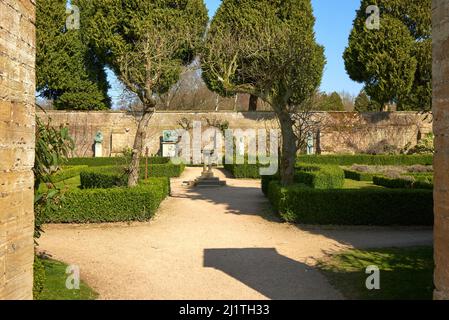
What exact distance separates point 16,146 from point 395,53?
2861 centimetres

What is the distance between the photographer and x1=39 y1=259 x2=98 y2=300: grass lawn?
17.8 ft

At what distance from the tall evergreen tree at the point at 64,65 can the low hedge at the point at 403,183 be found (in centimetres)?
2161

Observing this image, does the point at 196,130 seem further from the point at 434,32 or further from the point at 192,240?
the point at 434,32

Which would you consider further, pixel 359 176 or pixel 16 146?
pixel 359 176

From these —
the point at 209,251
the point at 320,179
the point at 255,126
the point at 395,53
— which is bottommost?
the point at 209,251

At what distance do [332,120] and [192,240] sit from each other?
Result: 76.0 ft

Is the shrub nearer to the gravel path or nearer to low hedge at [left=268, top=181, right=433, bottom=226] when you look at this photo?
the gravel path

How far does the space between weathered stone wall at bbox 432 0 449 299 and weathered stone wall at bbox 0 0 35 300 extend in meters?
3.82

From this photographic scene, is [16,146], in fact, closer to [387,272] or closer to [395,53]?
[387,272]

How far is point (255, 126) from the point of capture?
2983 centimetres

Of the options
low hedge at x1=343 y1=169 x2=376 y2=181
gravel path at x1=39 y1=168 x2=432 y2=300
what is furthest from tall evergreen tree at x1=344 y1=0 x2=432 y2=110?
gravel path at x1=39 y1=168 x2=432 y2=300

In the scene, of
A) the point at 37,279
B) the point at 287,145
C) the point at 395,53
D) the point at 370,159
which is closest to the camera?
the point at 37,279

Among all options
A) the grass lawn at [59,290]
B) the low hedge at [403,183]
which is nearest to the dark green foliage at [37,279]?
the grass lawn at [59,290]

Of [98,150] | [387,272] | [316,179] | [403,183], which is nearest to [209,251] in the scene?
[387,272]
